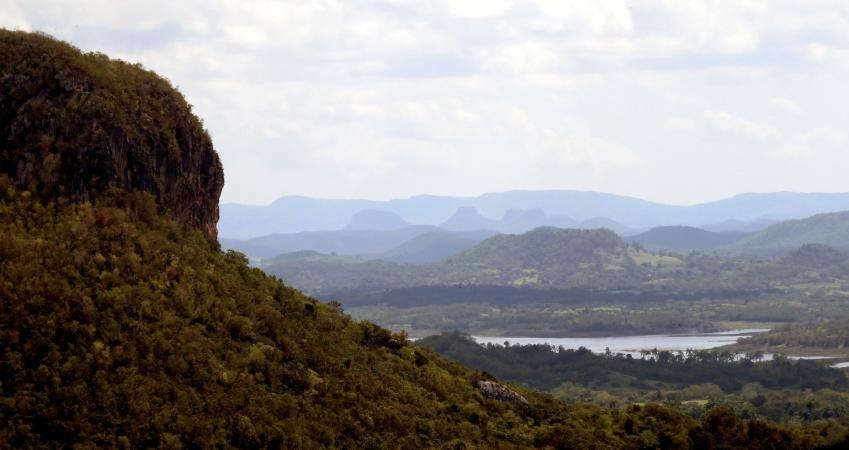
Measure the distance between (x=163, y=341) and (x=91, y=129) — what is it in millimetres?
12437

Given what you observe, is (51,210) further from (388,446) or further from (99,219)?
(388,446)

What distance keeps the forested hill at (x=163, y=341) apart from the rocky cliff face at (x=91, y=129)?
0.38ft

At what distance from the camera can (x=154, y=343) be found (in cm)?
5056

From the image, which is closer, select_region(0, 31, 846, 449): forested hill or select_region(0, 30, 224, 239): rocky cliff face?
select_region(0, 31, 846, 449): forested hill

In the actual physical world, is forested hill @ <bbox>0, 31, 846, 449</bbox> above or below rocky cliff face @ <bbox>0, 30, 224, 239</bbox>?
below

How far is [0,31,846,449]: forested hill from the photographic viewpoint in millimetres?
45906

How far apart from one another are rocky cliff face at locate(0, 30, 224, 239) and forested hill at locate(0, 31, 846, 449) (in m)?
0.12

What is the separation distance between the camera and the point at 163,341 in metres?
50.8

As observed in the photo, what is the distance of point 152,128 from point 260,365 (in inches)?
578

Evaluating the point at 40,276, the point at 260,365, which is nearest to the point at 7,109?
the point at 40,276

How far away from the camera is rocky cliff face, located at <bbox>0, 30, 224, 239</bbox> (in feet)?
176

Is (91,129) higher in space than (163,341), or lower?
higher

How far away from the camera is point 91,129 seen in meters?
55.0

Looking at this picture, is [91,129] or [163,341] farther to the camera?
[91,129]
